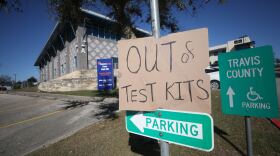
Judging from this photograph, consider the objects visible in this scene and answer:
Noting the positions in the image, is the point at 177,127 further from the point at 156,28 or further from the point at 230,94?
the point at 230,94

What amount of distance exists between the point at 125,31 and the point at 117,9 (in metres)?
0.84

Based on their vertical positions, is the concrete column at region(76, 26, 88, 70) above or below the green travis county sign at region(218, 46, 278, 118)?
above

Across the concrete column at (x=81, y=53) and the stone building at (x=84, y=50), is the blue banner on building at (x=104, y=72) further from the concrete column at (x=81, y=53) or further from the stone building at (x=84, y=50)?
the concrete column at (x=81, y=53)

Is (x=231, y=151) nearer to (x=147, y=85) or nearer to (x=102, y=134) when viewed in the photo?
(x=147, y=85)

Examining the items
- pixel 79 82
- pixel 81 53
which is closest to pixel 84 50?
pixel 81 53

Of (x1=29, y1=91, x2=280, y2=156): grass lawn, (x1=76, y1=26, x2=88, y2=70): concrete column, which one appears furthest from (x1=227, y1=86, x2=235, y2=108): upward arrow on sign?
(x1=76, y1=26, x2=88, y2=70): concrete column

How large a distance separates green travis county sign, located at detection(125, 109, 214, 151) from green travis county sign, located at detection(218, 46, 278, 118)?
35.0 inches

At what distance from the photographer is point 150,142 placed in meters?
3.81

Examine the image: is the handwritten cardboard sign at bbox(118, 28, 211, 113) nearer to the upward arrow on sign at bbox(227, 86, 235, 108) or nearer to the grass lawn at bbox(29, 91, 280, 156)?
the upward arrow on sign at bbox(227, 86, 235, 108)

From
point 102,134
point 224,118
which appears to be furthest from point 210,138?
point 224,118

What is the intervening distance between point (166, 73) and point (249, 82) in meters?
0.98

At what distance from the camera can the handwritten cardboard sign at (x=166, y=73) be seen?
1230 mm

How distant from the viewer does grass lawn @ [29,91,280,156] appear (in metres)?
3.22

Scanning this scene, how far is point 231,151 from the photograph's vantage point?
3141mm
